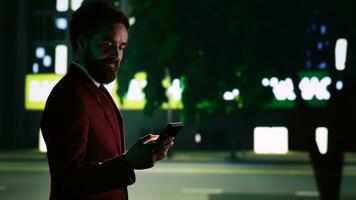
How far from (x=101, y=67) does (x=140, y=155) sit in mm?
Result: 313

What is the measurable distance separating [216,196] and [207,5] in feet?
21.8

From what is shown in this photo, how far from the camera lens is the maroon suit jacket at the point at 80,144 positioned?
1.61 meters

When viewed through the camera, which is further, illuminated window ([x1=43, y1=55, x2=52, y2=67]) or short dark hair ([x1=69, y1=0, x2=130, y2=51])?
illuminated window ([x1=43, y1=55, x2=52, y2=67])

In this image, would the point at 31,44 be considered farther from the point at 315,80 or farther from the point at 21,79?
the point at 315,80

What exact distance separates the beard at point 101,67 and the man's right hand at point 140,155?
240 mm

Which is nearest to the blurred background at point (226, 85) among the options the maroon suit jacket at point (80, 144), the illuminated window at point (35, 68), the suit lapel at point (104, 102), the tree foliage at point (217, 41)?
the tree foliage at point (217, 41)

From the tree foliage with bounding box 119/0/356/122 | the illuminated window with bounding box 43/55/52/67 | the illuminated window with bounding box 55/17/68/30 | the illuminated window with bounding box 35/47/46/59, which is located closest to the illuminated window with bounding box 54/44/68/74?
the illuminated window with bounding box 43/55/52/67

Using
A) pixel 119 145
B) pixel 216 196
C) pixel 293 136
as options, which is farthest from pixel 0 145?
pixel 119 145

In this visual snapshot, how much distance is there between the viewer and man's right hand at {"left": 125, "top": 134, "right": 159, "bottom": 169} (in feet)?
5.47

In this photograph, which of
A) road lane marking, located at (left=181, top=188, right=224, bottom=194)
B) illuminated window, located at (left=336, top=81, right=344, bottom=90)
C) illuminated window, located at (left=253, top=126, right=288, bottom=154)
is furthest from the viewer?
illuminated window, located at (left=253, top=126, right=288, bottom=154)

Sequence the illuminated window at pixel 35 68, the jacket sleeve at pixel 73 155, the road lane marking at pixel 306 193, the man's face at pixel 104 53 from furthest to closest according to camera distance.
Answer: the illuminated window at pixel 35 68 < the road lane marking at pixel 306 193 < the man's face at pixel 104 53 < the jacket sleeve at pixel 73 155

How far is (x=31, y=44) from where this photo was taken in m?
32.9

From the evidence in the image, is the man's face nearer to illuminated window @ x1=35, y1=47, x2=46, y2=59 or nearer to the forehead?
the forehead

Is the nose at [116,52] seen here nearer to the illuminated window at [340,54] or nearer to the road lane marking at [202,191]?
the illuminated window at [340,54]
